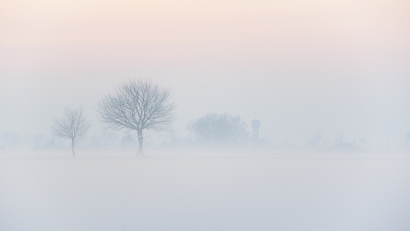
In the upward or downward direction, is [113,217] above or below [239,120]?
below

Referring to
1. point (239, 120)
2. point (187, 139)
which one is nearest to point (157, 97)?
point (187, 139)

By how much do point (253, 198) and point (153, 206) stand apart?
11.5ft

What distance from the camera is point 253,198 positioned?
1409 cm

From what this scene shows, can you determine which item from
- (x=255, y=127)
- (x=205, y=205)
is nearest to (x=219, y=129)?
(x=255, y=127)

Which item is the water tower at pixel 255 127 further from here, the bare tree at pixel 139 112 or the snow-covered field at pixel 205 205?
the snow-covered field at pixel 205 205

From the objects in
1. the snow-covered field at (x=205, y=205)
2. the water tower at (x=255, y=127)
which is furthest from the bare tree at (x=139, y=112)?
the water tower at (x=255, y=127)

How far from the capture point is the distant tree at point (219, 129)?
91.9m

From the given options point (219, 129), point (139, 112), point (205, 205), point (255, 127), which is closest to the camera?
point (205, 205)

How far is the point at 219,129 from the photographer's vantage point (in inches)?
3642

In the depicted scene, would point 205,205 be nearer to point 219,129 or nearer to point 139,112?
point 139,112

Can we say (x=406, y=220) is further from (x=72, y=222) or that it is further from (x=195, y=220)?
(x=72, y=222)

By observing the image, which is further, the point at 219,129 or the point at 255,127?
the point at 255,127

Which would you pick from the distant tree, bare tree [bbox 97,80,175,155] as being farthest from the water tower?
bare tree [bbox 97,80,175,155]

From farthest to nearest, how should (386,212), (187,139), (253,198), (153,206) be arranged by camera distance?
(187,139)
(253,198)
(153,206)
(386,212)
